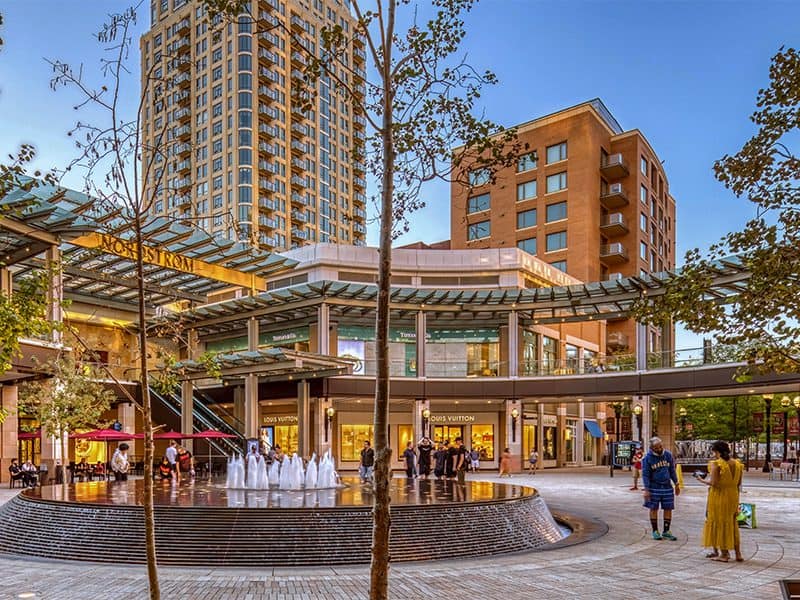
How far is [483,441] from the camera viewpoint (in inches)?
1801

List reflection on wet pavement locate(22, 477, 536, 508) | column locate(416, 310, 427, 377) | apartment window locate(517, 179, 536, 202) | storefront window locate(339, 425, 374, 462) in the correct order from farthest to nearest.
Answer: apartment window locate(517, 179, 536, 202) < storefront window locate(339, 425, 374, 462) < column locate(416, 310, 427, 377) < reflection on wet pavement locate(22, 477, 536, 508)

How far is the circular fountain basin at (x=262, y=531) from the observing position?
12.2 meters

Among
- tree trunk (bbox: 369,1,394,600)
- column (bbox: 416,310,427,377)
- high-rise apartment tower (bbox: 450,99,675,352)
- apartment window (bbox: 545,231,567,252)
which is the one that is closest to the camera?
tree trunk (bbox: 369,1,394,600)

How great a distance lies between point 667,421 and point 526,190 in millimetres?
24388

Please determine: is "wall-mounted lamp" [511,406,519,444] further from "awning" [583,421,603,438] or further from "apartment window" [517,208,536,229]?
"apartment window" [517,208,536,229]

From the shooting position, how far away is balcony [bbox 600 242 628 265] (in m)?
60.6

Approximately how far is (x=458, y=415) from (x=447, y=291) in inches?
337

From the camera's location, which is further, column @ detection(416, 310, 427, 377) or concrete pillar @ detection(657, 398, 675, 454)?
concrete pillar @ detection(657, 398, 675, 454)

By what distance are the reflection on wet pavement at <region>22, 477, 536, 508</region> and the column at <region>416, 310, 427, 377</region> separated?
2169 cm

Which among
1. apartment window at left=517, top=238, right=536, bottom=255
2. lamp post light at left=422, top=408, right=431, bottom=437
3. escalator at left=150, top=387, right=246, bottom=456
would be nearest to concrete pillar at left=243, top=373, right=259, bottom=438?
escalator at left=150, top=387, right=246, bottom=456

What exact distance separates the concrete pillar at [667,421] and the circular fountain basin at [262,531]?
30695mm

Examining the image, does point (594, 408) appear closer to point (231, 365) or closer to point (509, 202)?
point (509, 202)

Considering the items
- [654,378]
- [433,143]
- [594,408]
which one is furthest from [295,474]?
[594,408]

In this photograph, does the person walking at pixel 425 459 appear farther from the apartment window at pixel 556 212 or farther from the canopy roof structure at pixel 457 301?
the apartment window at pixel 556 212
